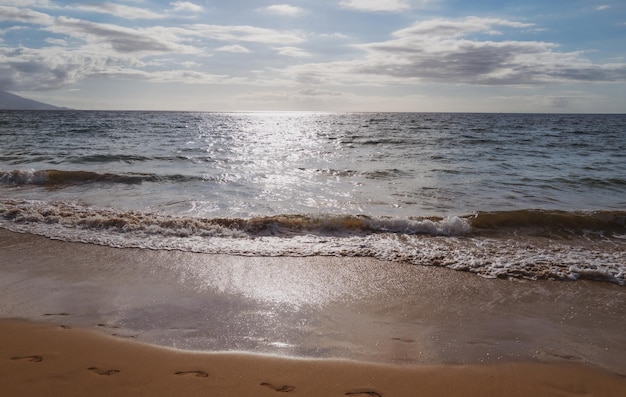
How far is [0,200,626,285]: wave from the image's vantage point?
6625 millimetres

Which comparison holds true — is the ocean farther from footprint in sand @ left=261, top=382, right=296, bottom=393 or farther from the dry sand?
footprint in sand @ left=261, top=382, right=296, bottom=393

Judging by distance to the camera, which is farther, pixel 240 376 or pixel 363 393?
pixel 240 376

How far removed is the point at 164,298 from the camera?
496cm

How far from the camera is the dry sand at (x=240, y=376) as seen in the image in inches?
125

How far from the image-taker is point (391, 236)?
8.06m

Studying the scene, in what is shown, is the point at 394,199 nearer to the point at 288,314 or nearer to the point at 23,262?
the point at 288,314

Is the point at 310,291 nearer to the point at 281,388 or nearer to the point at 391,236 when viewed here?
the point at 281,388

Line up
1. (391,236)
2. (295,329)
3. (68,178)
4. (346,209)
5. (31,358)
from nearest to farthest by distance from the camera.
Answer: (31,358) < (295,329) < (391,236) < (346,209) < (68,178)

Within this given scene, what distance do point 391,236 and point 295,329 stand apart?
4209 mm

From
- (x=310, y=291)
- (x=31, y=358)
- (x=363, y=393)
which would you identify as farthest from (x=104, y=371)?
(x=310, y=291)

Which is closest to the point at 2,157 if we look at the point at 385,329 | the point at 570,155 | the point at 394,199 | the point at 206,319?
the point at 394,199

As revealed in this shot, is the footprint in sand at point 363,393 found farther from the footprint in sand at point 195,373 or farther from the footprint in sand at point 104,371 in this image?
the footprint in sand at point 104,371

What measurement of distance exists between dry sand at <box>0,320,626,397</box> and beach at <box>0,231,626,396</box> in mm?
14

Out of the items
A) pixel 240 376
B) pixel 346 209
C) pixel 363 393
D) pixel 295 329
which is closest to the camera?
pixel 363 393
